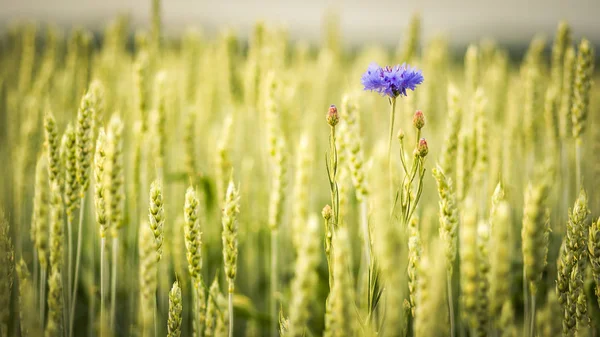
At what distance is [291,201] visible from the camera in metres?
2.89

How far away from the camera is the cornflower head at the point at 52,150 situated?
61.3 inches

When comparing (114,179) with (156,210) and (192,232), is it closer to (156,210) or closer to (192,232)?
(156,210)

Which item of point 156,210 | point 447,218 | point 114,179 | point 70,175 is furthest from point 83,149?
point 447,218

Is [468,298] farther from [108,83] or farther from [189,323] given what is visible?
[108,83]

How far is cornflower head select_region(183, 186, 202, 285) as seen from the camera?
4.44ft

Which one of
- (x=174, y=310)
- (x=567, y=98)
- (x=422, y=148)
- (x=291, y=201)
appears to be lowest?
(x=174, y=310)

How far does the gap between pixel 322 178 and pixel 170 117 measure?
1743 millimetres

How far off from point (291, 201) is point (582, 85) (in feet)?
6.13

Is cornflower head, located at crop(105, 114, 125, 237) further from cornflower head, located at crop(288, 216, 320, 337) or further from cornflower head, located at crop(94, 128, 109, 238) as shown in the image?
cornflower head, located at crop(288, 216, 320, 337)

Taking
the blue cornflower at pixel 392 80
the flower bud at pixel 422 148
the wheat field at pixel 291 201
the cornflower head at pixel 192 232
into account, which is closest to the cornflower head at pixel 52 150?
the wheat field at pixel 291 201

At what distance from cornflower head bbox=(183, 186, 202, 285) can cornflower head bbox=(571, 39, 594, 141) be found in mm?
2137

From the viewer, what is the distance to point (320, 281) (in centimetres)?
251

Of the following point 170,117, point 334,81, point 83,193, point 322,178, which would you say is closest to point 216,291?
point 83,193

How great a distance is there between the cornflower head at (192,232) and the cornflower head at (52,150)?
0.59 m
